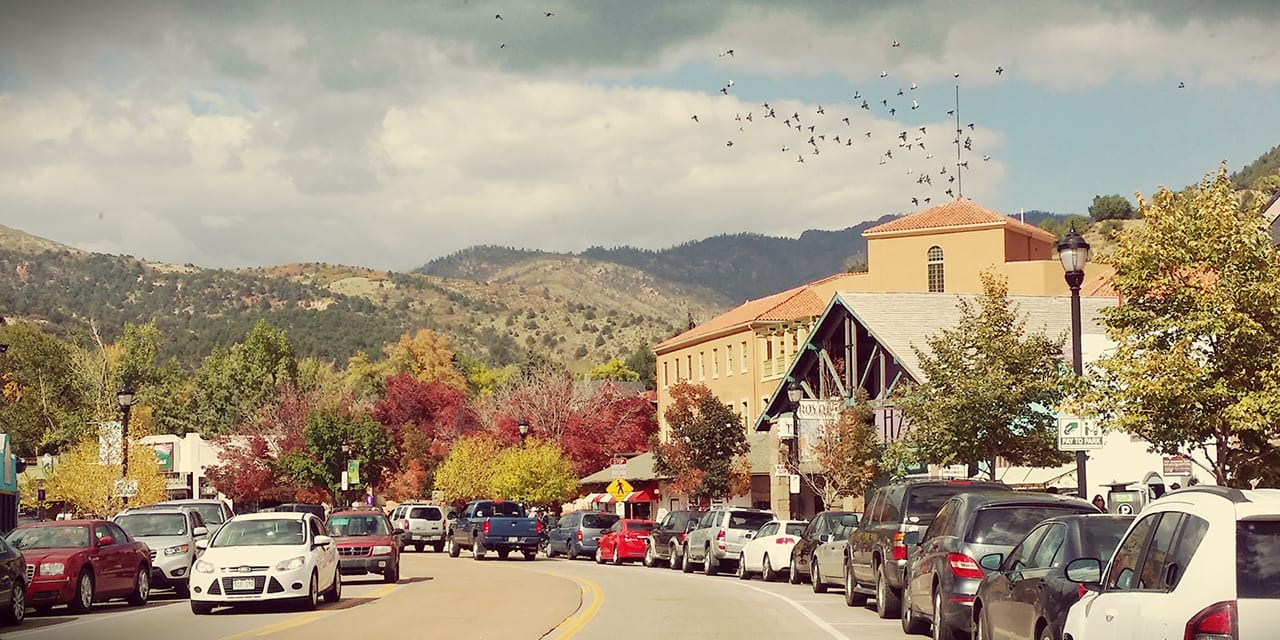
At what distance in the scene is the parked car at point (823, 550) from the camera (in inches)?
1062

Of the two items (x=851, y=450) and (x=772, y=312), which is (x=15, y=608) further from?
(x=772, y=312)

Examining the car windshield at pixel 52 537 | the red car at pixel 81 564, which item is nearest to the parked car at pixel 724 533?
the red car at pixel 81 564

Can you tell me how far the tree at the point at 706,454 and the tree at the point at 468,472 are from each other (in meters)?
16.6

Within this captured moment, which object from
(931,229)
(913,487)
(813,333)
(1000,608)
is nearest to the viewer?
(1000,608)

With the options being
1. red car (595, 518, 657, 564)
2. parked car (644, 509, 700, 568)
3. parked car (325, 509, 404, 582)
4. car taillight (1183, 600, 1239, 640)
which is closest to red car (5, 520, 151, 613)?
parked car (325, 509, 404, 582)

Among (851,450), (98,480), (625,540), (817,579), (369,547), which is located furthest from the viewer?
(98,480)

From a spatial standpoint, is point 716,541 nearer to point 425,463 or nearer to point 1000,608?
point 1000,608

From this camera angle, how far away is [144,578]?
26.9m

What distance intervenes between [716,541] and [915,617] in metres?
20.5

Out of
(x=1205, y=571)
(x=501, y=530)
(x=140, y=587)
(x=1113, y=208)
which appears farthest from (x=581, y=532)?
(x=1113, y=208)

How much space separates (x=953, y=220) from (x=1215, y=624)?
235ft

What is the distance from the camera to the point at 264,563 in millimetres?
23609

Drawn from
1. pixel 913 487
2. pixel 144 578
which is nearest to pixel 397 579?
pixel 144 578

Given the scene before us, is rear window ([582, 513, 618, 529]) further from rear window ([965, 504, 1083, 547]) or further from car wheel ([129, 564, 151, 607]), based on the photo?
rear window ([965, 504, 1083, 547])
